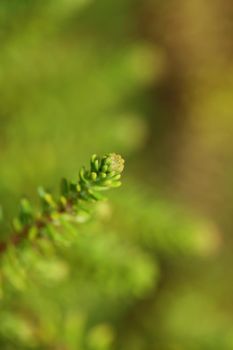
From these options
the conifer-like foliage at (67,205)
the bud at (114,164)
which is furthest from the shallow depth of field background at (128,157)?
the bud at (114,164)

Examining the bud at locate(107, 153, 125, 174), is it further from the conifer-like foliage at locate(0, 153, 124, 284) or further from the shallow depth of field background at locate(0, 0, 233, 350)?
the shallow depth of field background at locate(0, 0, 233, 350)

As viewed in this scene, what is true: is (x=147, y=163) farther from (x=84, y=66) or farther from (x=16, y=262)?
(x=16, y=262)

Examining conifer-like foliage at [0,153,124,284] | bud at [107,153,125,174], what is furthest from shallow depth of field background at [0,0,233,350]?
bud at [107,153,125,174]

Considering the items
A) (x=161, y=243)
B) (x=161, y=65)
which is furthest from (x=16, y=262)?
(x=161, y=65)

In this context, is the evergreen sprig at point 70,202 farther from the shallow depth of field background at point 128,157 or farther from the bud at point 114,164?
the shallow depth of field background at point 128,157

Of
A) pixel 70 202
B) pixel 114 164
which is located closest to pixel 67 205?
pixel 70 202
